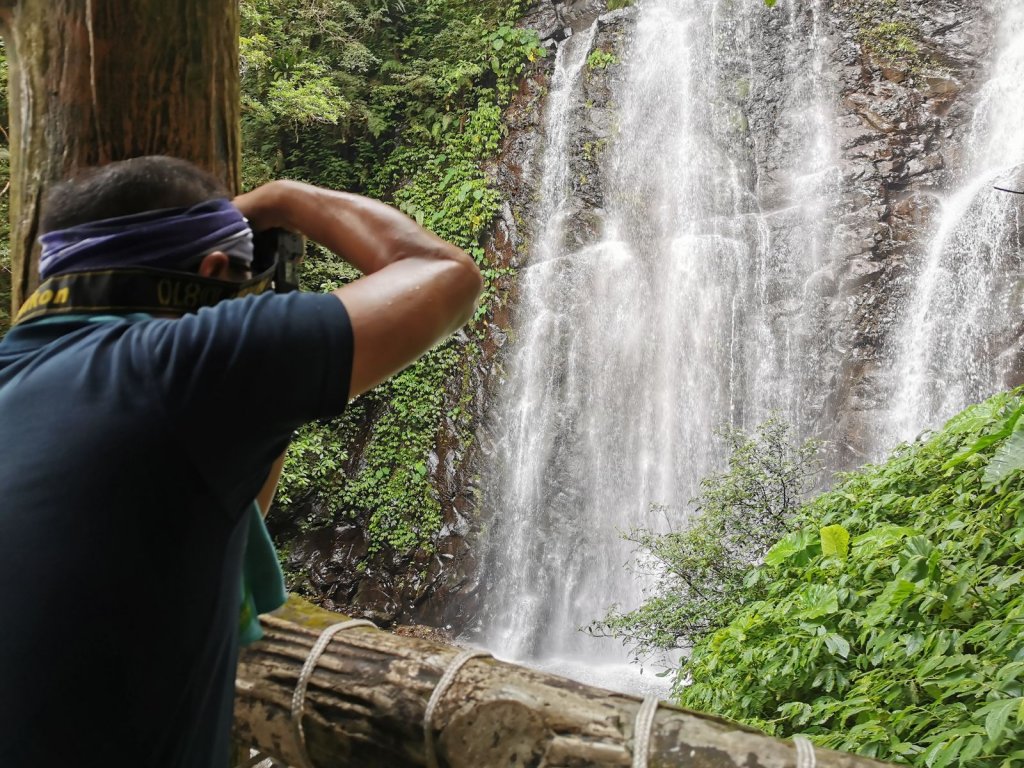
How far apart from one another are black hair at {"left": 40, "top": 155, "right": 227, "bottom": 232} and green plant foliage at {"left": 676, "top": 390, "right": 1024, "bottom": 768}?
179 centimetres

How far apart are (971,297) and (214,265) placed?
35.3 feet

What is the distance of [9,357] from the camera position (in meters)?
0.99

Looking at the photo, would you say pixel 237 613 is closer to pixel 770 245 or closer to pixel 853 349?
pixel 853 349

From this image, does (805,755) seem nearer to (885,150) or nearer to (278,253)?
(278,253)

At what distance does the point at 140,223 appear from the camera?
1.05m

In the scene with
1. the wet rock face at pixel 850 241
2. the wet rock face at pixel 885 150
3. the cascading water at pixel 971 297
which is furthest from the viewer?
the wet rock face at pixel 850 241

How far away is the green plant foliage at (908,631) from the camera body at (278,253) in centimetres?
162

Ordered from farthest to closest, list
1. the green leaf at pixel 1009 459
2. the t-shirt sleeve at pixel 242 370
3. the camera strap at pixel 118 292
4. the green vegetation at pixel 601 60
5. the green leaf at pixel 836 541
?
1. the green vegetation at pixel 601 60
2. the green leaf at pixel 836 541
3. the green leaf at pixel 1009 459
4. the camera strap at pixel 118 292
5. the t-shirt sleeve at pixel 242 370

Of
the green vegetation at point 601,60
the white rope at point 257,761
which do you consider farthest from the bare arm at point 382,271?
the green vegetation at point 601,60

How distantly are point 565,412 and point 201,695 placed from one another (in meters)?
11.0

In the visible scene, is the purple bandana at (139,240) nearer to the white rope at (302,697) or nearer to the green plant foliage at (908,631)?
the white rope at (302,697)

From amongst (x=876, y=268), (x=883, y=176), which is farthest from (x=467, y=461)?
(x=883, y=176)

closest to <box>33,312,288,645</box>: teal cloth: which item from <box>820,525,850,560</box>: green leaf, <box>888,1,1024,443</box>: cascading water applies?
<box>820,525,850,560</box>: green leaf

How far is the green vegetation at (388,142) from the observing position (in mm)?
11664
